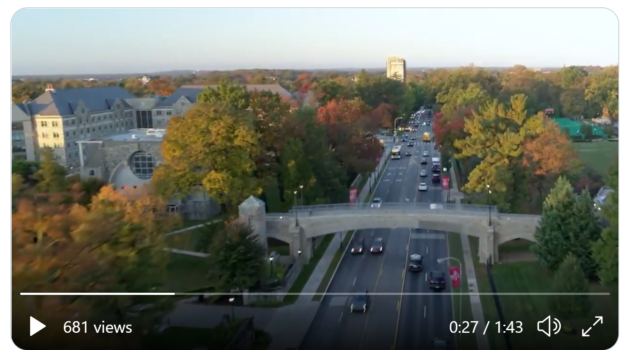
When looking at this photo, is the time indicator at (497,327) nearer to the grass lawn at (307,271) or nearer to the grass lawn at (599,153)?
the grass lawn at (599,153)

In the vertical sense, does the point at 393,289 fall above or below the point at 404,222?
below

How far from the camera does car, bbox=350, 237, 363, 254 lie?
4809 millimetres

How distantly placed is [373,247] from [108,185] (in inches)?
89.3

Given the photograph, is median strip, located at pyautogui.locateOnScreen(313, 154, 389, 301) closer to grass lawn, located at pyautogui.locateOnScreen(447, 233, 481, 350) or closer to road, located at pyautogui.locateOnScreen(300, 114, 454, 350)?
road, located at pyautogui.locateOnScreen(300, 114, 454, 350)

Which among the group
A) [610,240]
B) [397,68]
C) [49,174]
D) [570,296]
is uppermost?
[397,68]

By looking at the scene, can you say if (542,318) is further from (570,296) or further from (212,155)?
(212,155)

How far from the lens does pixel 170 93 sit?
4.01m

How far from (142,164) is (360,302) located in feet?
6.59

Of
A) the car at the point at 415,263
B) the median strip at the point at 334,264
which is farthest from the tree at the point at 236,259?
the car at the point at 415,263

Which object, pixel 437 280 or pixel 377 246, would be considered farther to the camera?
pixel 377 246

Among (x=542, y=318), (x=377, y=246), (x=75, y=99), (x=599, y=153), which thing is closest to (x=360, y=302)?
(x=377, y=246)

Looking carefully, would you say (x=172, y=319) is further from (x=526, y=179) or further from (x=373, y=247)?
(x=526, y=179)

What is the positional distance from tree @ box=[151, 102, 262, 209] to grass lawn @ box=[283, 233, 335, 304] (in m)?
0.78

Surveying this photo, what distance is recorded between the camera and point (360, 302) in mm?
3871
